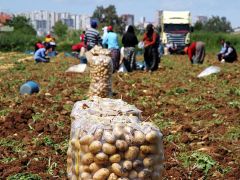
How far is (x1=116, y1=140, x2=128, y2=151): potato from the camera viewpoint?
100 inches

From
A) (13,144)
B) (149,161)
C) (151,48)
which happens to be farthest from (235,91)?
(149,161)

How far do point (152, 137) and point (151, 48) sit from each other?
12.4 metres

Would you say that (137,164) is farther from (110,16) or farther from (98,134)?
(110,16)

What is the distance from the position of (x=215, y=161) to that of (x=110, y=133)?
107 inches

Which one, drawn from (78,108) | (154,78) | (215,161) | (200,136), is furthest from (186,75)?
(78,108)

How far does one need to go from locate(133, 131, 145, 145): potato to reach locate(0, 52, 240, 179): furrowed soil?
1.98 meters

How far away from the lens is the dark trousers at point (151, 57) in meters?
15.0

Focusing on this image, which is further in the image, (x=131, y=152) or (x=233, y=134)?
(x=233, y=134)

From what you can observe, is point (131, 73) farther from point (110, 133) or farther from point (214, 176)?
point (110, 133)

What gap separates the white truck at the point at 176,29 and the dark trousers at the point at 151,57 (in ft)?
59.2

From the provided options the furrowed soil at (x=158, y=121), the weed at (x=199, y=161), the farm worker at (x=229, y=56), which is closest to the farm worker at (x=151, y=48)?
the furrowed soil at (x=158, y=121)

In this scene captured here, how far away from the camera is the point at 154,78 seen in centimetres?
1345

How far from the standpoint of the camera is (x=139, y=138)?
2592mm

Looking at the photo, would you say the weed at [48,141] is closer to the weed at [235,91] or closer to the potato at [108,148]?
the potato at [108,148]
